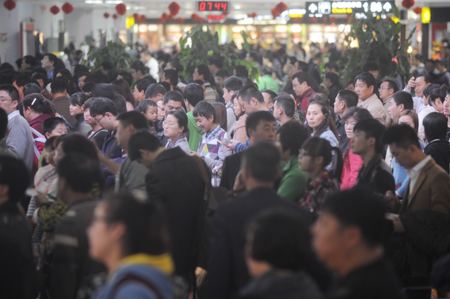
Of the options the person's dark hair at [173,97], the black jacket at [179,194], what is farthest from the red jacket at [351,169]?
the person's dark hair at [173,97]

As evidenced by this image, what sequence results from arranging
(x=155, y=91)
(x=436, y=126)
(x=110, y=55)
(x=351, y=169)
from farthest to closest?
(x=110, y=55)
(x=155, y=91)
(x=436, y=126)
(x=351, y=169)

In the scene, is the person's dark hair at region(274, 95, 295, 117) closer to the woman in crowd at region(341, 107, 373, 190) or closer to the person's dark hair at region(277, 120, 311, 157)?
the woman in crowd at region(341, 107, 373, 190)

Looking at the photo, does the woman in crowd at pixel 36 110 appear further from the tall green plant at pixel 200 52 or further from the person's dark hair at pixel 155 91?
the tall green plant at pixel 200 52

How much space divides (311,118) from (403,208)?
1695 millimetres

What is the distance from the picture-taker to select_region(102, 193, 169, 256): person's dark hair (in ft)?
5.98

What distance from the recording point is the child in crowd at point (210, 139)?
4824 millimetres

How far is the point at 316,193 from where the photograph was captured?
3.07 m

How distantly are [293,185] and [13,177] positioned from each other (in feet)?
4.85

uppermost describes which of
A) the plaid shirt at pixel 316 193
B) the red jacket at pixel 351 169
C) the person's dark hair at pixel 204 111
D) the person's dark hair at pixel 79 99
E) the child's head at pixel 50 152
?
the person's dark hair at pixel 79 99

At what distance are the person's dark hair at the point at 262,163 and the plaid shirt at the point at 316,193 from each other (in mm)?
527

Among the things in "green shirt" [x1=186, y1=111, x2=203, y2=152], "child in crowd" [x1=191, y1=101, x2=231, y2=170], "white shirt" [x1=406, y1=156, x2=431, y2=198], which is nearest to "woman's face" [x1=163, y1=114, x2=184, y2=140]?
"child in crowd" [x1=191, y1=101, x2=231, y2=170]

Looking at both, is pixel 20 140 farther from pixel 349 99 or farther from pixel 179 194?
pixel 349 99

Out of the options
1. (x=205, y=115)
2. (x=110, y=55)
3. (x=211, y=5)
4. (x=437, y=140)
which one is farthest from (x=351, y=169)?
(x=211, y=5)

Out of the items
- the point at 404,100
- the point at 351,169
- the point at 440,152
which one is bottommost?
the point at 351,169
